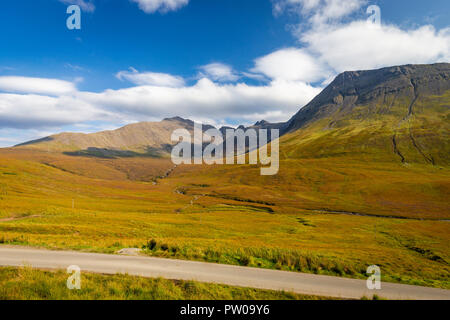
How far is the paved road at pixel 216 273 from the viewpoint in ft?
50.0

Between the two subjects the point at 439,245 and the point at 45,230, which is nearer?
the point at 45,230

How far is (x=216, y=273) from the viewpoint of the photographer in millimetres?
16797

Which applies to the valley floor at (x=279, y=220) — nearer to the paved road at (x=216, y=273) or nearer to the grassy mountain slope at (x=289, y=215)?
the grassy mountain slope at (x=289, y=215)

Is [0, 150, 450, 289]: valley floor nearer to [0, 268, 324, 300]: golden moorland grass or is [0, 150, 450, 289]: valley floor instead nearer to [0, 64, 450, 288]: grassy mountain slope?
[0, 64, 450, 288]: grassy mountain slope

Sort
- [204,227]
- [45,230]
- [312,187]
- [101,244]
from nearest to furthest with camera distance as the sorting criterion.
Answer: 1. [101,244]
2. [45,230]
3. [204,227]
4. [312,187]

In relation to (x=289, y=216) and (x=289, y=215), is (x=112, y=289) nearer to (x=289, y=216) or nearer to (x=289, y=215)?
(x=289, y=216)

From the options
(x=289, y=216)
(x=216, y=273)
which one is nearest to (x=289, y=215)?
(x=289, y=216)

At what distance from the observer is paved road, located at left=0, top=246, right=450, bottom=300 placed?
1523 centimetres

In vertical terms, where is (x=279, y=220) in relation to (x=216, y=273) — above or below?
below
